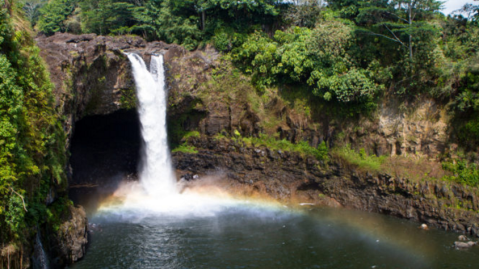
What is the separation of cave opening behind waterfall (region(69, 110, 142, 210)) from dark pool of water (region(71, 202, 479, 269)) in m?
6.82

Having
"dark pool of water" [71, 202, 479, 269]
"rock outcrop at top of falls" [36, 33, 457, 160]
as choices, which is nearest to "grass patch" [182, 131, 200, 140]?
"rock outcrop at top of falls" [36, 33, 457, 160]

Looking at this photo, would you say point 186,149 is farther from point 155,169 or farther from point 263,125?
point 263,125

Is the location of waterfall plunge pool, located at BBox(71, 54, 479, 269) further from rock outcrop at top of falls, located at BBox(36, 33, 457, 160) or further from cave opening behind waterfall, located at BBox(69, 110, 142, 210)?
cave opening behind waterfall, located at BBox(69, 110, 142, 210)

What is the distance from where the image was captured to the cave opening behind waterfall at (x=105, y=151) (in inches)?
1119

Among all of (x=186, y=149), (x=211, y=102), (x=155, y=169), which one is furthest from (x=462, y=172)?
(x=155, y=169)

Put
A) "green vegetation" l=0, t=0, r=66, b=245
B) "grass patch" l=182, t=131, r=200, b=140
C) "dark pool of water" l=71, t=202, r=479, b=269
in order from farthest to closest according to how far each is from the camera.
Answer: "grass patch" l=182, t=131, r=200, b=140 → "dark pool of water" l=71, t=202, r=479, b=269 → "green vegetation" l=0, t=0, r=66, b=245

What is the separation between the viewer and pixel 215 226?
20906mm

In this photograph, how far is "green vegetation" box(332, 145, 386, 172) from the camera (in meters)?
24.5

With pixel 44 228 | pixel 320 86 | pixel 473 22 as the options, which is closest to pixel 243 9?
pixel 320 86

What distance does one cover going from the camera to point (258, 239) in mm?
19469

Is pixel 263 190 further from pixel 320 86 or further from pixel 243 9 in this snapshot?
pixel 243 9

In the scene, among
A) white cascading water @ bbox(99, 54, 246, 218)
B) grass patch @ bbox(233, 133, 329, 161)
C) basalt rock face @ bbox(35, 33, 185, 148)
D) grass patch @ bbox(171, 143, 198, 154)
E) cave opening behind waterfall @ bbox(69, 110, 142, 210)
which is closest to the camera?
basalt rock face @ bbox(35, 33, 185, 148)

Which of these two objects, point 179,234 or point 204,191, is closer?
point 179,234

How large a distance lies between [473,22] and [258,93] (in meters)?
14.7
